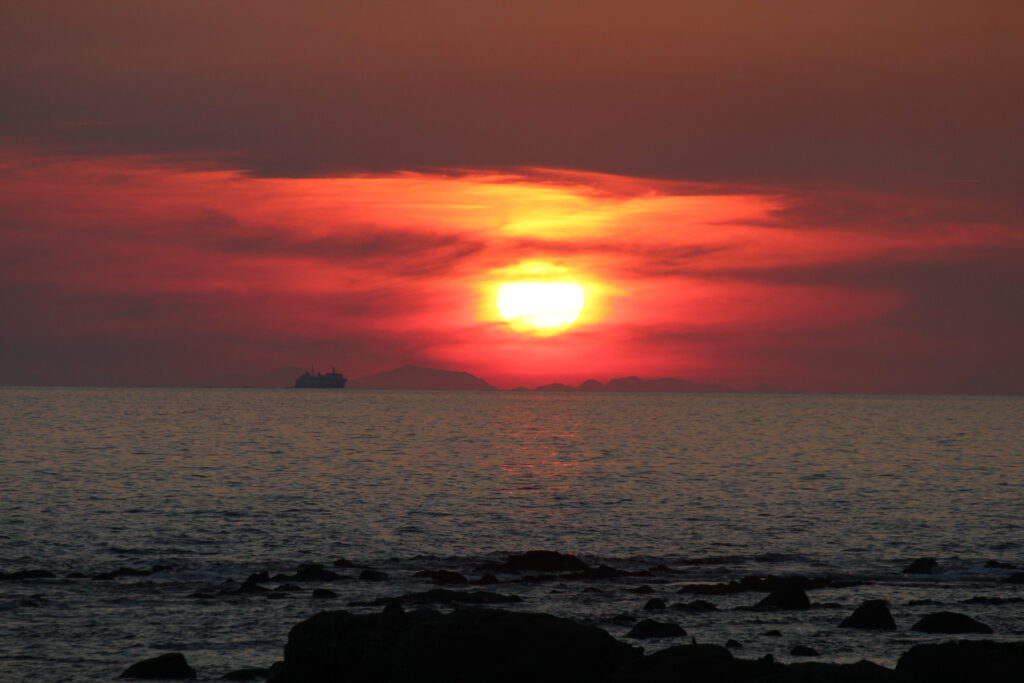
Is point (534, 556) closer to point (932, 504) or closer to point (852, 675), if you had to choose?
point (852, 675)

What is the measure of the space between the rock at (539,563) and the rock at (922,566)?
41.9 feet

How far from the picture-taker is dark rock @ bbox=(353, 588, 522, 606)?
3300 centimetres

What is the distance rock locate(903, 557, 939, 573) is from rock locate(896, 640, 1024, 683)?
22227 millimetres

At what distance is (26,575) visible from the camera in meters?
38.0

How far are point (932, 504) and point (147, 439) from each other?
103848 millimetres

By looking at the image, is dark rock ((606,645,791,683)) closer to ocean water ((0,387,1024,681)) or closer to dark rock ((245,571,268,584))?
ocean water ((0,387,1024,681))

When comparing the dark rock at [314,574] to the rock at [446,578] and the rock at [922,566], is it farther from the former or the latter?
the rock at [922,566]

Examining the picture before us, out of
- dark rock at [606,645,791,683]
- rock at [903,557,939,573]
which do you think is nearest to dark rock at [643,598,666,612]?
rock at [903,557,939,573]

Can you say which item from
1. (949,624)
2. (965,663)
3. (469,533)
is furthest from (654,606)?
(469,533)

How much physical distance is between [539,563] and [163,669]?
64.7ft

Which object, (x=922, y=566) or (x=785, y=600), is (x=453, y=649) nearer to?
(x=785, y=600)

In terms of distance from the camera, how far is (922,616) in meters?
32.1

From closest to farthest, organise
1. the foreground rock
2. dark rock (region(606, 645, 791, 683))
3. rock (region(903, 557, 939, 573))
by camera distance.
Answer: dark rock (region(606, 645, 791, 683)) < the foreground rock < rock (region(903, 557, 939, 573))

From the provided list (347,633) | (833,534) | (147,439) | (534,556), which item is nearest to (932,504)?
(833,534)
